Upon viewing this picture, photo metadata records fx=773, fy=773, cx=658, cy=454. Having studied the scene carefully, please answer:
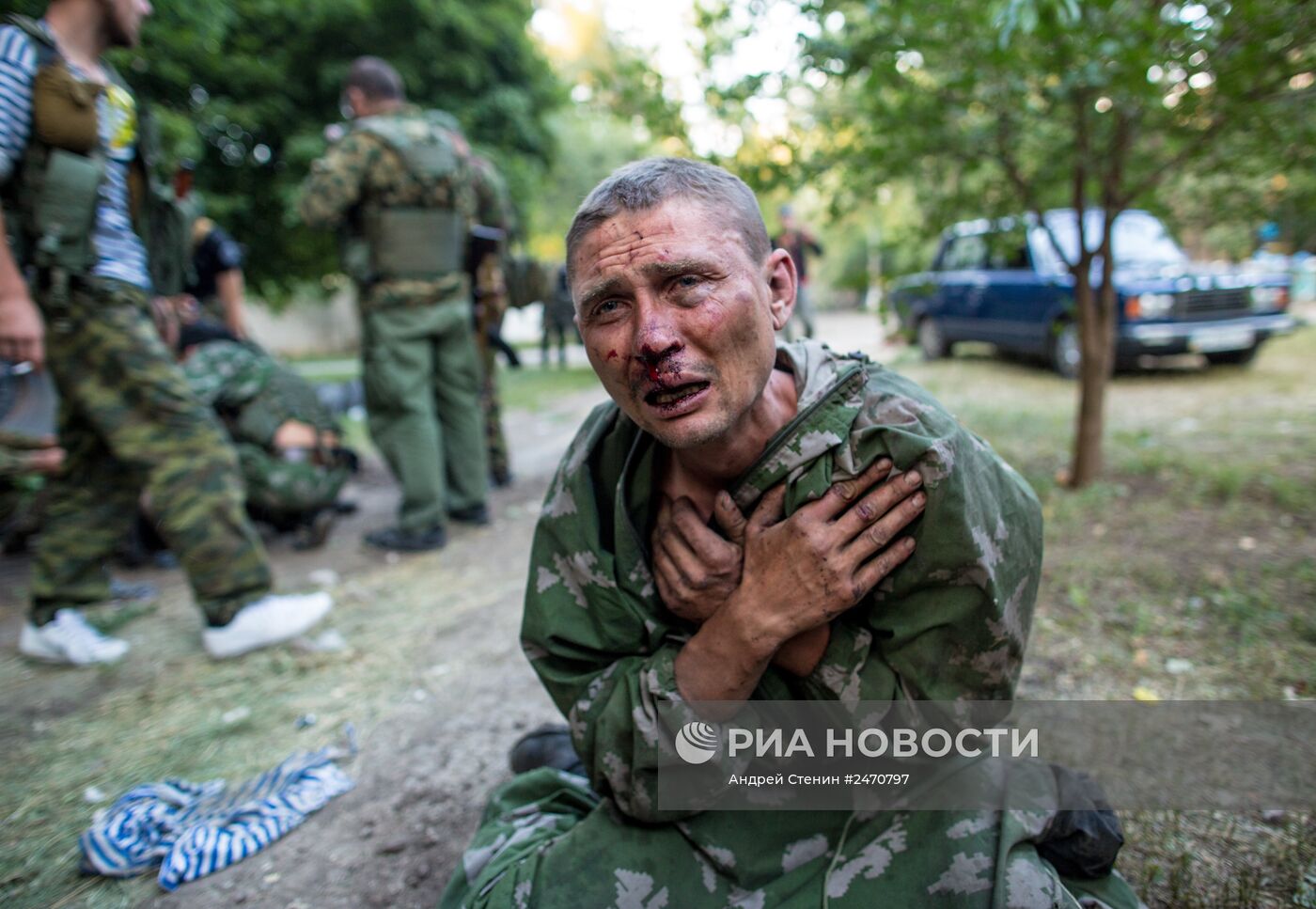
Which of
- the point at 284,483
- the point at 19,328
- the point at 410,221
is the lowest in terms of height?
the point at 284,483

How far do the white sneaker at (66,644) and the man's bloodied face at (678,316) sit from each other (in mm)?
2854

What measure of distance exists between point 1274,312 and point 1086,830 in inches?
334

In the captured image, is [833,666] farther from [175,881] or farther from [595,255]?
[175,881]

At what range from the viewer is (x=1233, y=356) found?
26.8ft

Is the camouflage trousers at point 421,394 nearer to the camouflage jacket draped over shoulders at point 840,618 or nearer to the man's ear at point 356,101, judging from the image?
the man's ear at point 356,101

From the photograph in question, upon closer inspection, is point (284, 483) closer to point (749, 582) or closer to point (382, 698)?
point (382, 698)

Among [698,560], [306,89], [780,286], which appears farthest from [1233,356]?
[306,89]

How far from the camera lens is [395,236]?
408 centimetres

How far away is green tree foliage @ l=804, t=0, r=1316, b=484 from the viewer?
2730 millimetres

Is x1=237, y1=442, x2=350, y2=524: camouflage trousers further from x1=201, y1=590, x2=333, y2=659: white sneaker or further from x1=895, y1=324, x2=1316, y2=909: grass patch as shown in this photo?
x1=895, y1=324, x2=1316, y2=909: grass patch

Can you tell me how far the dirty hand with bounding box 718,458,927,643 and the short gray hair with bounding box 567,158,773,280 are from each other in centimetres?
50

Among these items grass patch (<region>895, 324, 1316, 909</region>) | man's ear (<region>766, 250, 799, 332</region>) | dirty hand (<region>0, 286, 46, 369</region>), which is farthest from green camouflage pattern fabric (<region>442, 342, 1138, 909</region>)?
dirty hand (<region>0, 286, 46, 369</region>)

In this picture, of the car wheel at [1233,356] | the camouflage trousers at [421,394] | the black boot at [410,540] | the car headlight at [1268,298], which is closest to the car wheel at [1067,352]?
the car wheel at [1233,356]
